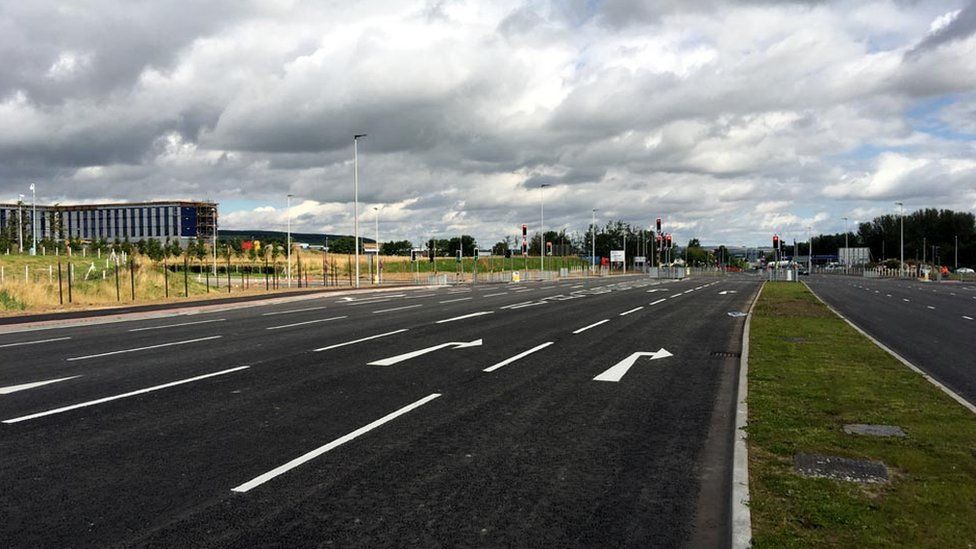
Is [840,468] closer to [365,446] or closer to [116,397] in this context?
[365,446]

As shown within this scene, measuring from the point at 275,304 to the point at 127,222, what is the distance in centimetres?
14433

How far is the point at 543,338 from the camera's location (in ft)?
54.2

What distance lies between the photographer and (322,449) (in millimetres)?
6789

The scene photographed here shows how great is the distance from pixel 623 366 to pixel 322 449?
6.98 metres

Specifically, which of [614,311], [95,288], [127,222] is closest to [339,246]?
[127,222]

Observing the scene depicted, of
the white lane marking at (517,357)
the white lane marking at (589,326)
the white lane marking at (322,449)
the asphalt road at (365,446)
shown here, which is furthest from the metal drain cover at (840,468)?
the white lane marking at (589,326)

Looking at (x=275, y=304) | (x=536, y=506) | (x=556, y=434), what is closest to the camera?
(x=536, y=506)

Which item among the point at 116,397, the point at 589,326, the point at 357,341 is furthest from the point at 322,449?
the point at 589,326

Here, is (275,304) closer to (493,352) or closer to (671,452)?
(493,352)

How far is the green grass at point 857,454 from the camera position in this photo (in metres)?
4.68

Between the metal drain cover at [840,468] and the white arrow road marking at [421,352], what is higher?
the white arrow road marking at [421,352]

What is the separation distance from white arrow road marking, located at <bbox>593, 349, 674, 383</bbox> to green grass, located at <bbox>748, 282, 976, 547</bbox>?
212 cm

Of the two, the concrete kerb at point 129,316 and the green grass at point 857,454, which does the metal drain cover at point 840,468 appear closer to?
the green grass at point 857,454

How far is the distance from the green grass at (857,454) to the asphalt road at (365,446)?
1.49ft
